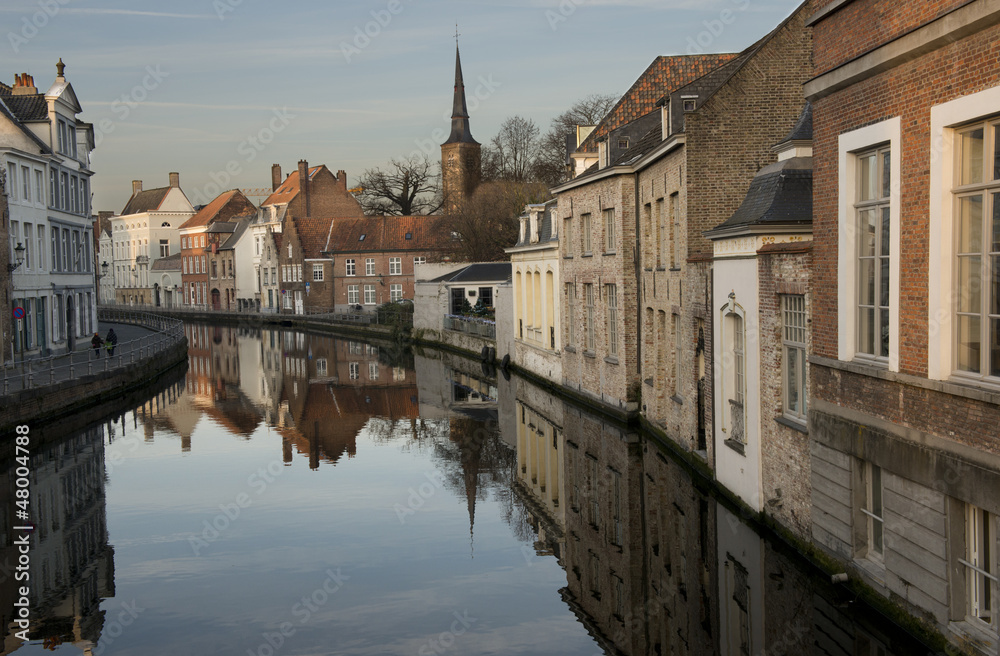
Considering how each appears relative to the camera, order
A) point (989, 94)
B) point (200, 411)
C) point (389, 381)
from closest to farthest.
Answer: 1. point (989, 94)
2. point (200, 411)
3. point (389, 381)

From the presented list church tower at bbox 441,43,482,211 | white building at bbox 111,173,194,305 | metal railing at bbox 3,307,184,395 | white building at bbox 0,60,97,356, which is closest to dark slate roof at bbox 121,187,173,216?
white building at bbox 111,173,194,305

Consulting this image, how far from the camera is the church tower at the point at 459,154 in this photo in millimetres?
70750

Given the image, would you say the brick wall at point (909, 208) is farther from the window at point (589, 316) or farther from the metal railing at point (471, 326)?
the metal railing at point (471, 326)

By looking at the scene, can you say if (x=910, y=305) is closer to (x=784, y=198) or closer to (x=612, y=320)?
(x=784, y=198)

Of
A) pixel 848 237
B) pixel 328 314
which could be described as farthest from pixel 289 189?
pixel 848 237

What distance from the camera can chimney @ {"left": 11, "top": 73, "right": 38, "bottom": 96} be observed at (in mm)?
35531

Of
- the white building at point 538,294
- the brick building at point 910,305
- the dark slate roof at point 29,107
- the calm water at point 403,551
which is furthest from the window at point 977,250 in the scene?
the dark slate roof at point 29,107

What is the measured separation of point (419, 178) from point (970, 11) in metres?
71.8

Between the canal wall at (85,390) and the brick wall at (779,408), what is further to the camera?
the canal wall at (85,390)

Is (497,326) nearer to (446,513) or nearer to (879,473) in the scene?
(446,513)

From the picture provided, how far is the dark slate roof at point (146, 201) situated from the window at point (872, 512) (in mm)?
98140

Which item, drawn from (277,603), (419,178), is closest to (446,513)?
(277,603)

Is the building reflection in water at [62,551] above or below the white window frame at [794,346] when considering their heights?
below

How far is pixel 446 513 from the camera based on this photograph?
1412 centimetres
